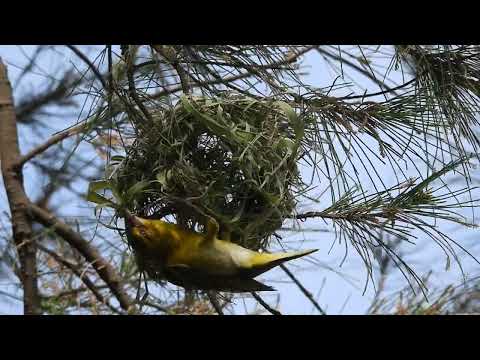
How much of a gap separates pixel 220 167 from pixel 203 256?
180 mm

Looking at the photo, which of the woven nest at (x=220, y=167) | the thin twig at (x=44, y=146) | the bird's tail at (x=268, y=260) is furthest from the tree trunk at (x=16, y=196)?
the bird's tail at (x=268, y=260)

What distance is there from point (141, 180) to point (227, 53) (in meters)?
0.39

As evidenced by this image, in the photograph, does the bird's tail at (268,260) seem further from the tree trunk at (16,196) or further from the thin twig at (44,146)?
the thin twig at (44,146)

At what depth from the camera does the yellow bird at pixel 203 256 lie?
1.21 meters

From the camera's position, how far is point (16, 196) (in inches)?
77.4

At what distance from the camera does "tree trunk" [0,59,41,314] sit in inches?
70.9

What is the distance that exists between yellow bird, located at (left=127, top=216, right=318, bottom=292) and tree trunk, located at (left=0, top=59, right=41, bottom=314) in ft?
1.83

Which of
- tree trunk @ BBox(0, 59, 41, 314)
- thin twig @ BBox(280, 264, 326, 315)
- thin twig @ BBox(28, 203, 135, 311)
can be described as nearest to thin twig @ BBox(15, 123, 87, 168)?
tree trunk @ BBox(0, 59, 41, 314)

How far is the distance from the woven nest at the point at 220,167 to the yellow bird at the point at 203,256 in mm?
53

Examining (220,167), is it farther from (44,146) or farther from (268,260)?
(44,146)

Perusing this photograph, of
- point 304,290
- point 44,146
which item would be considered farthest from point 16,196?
point 304,290

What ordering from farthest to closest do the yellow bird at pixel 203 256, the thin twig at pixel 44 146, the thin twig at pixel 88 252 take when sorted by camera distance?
1. the thin twig at pixel 44 146
2. the thin twig at pixel 88 252
3. the yellow bird at pixel 203 256

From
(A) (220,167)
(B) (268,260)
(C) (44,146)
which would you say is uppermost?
(C) (44,146)
